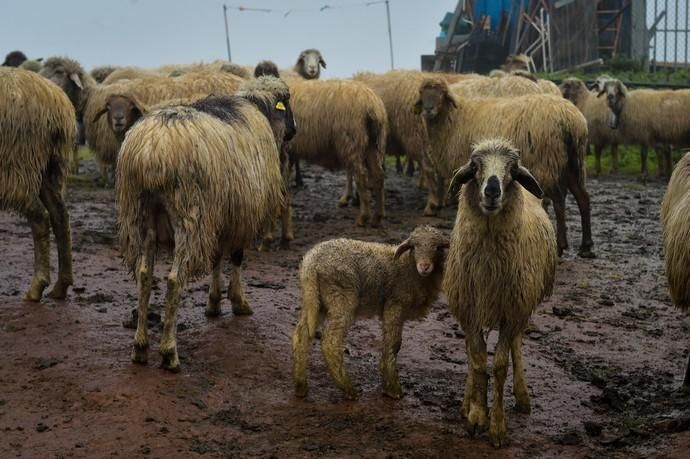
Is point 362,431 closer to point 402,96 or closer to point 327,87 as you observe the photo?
point 327,87

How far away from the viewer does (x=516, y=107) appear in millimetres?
10867

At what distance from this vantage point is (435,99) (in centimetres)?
1186

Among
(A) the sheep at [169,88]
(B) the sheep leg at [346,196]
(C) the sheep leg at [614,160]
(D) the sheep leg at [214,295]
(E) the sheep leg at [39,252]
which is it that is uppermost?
(A) the sheep at [169,88]

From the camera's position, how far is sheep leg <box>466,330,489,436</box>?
5.91m

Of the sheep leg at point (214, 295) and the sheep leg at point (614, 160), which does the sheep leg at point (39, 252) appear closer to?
the sheep leg at point (214, 295)

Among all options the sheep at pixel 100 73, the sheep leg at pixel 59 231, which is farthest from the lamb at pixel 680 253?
the sheep at pixel 100 73

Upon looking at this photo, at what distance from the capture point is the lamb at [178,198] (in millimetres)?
6543

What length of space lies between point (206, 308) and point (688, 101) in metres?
13.1

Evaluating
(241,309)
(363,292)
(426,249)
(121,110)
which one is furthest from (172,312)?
(121,110)

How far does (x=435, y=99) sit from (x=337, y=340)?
6040 mm

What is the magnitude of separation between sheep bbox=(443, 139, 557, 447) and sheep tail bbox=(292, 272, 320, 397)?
0.89 m

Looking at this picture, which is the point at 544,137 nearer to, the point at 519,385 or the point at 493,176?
the point at 519,385

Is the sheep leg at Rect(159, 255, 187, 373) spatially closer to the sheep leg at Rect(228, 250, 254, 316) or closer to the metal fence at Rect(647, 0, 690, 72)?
the sheep leg at Rect(228, 250, 254, 316)

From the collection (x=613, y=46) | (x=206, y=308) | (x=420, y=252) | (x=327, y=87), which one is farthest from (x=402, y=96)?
(x=613, y=46)
